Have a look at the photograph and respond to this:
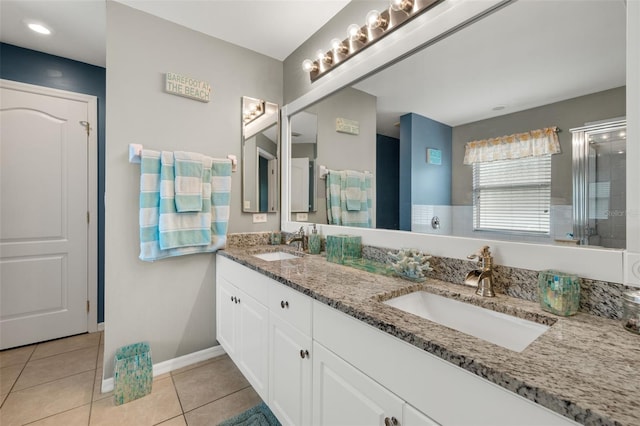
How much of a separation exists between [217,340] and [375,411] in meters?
1.68

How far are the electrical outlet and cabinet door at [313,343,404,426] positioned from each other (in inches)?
57.3

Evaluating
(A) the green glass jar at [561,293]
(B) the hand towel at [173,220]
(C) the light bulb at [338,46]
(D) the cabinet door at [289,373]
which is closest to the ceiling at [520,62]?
(C) the light bulb at [338,46]

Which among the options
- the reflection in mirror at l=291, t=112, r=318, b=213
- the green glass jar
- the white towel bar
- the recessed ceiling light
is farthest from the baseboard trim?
the recessed ceiling light

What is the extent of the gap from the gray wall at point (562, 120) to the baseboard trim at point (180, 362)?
89.8 inches

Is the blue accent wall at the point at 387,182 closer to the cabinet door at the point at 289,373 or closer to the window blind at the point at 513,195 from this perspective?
the window blind at the point at 513,195

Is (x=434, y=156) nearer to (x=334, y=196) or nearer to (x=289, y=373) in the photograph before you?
(x=334, y=196)

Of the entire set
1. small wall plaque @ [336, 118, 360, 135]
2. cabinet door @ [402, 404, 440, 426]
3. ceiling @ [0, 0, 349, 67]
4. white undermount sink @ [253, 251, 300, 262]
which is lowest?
cabinet door @ [402, 404, 440, 426]

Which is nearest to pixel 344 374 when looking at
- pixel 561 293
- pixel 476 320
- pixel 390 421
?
pixel 390 421

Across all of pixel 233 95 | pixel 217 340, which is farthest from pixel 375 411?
pixel 233 95

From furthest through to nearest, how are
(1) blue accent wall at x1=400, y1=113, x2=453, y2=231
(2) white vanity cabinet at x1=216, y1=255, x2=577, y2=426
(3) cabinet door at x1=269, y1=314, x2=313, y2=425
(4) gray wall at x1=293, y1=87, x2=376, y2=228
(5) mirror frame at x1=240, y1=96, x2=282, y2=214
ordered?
(5) mirror frame at x1=240, y1=96, x2=282, y2=214, (4) gray wall at x1=293, y1=87, x2=376, y2=228, (1) blue accent wall at x1=400, y1=113, x2=453, y2=231, (3) cabinet door at x1=269, y1=314, x2=313, y2=425, (2) white vanity cabinet at x1=216, y1=255, x2=577, y2=426

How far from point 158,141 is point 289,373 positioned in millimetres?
1703

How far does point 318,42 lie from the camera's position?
205 centimetres

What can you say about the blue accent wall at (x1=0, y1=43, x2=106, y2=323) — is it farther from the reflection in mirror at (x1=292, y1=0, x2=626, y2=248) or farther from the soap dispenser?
the reflection in mirror at (x1=292, y1=0, x2=626, y2=248)

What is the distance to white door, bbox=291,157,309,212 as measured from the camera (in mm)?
2209
